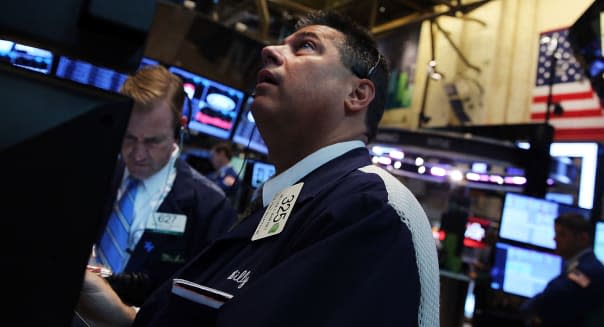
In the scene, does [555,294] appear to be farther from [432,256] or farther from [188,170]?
[432,256]

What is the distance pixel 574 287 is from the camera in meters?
3.61

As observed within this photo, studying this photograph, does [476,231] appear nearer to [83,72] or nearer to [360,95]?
[360,95]

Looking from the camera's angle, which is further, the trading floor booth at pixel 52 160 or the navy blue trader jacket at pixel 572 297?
the navy blue trader jacket at pixel 572 297

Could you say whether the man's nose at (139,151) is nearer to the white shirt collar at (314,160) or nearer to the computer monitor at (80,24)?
the white shirt collar at (314,160)

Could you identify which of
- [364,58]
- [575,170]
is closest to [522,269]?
[575,170]

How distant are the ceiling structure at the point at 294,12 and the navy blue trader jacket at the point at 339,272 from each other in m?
3.24

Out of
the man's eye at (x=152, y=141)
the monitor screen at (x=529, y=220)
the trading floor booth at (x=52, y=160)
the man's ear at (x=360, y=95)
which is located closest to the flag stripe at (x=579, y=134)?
the monitor screen at (x=529, y=220)

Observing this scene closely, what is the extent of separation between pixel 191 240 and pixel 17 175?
4.79ft

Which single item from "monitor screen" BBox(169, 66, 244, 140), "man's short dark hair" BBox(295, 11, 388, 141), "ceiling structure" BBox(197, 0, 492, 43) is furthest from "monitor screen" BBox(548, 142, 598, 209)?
"man's short dark hair" BBox(295, 11, 388, 141)

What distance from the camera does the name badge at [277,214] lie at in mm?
943

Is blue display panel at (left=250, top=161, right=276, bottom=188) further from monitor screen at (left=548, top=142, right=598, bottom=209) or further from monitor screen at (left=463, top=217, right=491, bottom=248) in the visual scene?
monitor screen at (left=463, top=217, right=491, bottom=248)

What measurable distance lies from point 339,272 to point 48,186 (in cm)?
40

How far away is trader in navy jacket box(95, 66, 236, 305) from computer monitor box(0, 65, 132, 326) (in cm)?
139

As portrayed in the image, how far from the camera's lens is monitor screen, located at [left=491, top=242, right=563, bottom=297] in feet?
15.3
